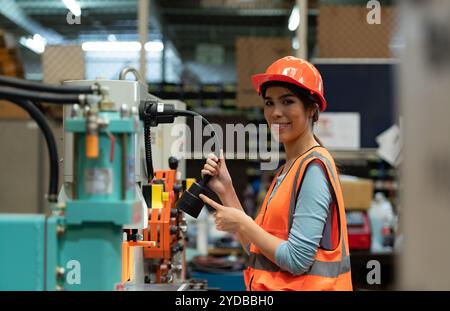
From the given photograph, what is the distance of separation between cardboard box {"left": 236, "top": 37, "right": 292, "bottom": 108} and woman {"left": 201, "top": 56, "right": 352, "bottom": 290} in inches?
91.4

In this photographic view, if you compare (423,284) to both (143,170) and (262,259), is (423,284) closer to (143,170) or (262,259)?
(262,259)

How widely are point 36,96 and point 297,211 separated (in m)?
0.65

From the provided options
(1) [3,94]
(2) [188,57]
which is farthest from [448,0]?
(2) [188,57]

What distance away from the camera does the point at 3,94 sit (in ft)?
2.62

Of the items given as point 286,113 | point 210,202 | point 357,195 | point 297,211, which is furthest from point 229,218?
point 357,195

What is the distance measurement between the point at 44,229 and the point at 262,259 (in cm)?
61

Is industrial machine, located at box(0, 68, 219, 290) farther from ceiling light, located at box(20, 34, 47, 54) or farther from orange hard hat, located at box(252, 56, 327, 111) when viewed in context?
ceiling light, located at box(20, 34, 47, 54)

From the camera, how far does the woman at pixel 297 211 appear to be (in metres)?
1.17

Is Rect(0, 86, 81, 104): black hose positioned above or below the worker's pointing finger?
above

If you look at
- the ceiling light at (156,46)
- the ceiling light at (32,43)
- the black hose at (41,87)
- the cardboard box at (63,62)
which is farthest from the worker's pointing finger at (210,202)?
the ceiling light at (32,43)

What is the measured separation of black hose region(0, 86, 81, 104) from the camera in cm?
80

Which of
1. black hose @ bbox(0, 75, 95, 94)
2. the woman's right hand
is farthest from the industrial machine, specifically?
the woman's right hand

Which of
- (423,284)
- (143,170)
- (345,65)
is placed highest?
(345,65)

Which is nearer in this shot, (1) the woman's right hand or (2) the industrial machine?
(2) the industrial machine
